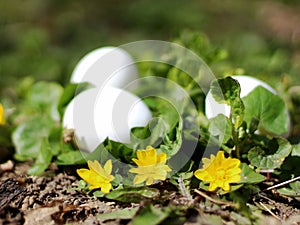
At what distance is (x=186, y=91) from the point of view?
5.53ft

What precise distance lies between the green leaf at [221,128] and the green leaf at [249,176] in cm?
10

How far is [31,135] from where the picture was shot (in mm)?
1670

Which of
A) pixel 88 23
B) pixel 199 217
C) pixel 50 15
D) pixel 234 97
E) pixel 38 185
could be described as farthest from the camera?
pixel 50 15

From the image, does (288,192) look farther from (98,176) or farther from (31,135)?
(31,135)

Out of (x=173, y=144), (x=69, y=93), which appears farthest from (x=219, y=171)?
Result: (x=69, y=93)

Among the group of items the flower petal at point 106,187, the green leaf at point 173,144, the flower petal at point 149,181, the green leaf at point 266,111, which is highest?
the green leaf at point 266,111

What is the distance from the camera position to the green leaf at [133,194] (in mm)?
1240

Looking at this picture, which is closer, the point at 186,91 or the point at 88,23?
the point at 186,91

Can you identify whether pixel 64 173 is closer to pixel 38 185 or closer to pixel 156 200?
pixel 38 185

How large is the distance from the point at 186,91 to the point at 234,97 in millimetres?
Result: 403

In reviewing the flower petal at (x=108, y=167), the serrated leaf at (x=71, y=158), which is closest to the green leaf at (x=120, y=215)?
the flower petal at (x=108, y=167)

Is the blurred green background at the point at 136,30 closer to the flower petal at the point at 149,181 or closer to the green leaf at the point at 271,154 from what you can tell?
the green leaf at the point at 271,154

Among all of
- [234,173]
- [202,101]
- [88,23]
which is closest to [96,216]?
[234,173]

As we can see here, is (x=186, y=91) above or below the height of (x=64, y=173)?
above
